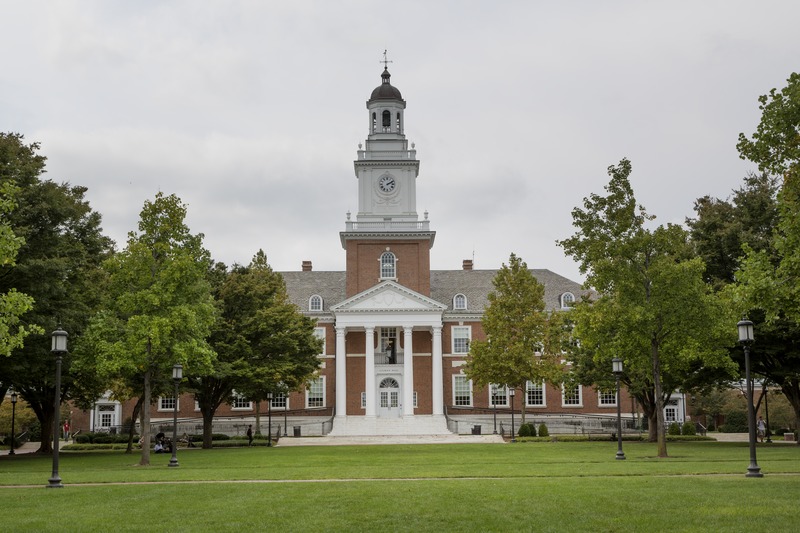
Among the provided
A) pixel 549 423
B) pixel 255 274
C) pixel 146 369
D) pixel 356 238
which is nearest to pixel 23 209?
pixel 146 369

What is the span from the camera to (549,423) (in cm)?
6150

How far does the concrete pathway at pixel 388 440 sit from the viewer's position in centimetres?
4706

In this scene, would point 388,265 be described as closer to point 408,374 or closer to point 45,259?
point 408,374

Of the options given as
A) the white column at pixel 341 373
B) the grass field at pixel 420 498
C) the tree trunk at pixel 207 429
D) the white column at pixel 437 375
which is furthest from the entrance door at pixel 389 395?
the grass field at pixel 420 498

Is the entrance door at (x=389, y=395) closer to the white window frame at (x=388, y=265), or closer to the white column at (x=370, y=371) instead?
the white column at (x=370, y=371)

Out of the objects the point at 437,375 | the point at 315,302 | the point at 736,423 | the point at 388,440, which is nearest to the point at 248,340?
the point at 388,440

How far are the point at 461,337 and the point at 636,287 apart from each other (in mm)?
38291

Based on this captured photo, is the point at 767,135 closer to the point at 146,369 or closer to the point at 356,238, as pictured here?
the point at 146,369

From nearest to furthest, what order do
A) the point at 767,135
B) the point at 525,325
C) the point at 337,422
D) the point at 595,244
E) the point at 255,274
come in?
1. the point at 767,135
2. the point at 595,244
3. the point at 255,274
4. the point at 525,325
5. the point at 337,422

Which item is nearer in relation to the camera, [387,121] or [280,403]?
[280,403]

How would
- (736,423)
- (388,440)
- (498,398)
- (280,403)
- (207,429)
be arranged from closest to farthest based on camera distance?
(207,429) → (388,440) → (736,423) → (498,398) → (280,403)

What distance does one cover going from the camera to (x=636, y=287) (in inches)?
1142

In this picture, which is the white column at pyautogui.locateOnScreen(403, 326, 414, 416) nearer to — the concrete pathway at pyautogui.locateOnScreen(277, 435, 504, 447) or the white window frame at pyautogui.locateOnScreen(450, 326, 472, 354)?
the white window frame at pyautogui.locateOnScreen(450, 326, 472, 354)

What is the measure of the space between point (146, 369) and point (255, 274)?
17502 millimetres
